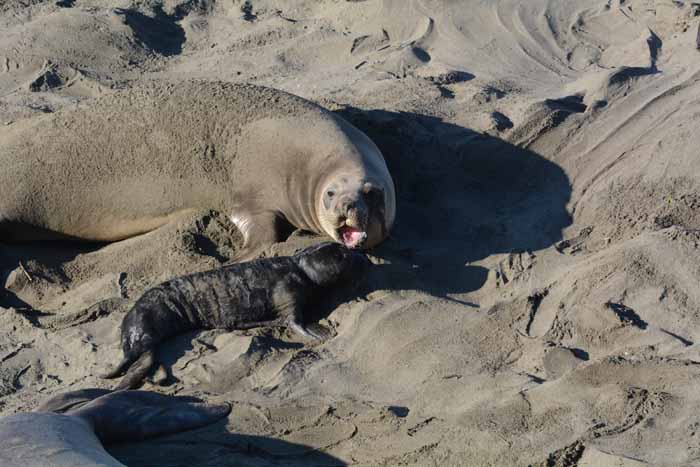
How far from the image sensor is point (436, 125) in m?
7.80

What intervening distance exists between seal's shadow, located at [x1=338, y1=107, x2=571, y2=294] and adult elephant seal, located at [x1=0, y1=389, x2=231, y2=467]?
5.75ft

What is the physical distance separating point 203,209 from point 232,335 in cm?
184

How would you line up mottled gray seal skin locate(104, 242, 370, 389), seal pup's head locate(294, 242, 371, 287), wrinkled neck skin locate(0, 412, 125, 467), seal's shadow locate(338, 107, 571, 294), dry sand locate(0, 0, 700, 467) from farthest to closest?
seal's shadow locate(338, 107, 571, 294)
seal pup's head locate(294, 242, 371, 287)
mottled gray seal skin locate(104, 242, 370, 389)
dry sand locate(0, 0, 700, 467)
wrinkled neck skin locate(0, 412, 125, 467)

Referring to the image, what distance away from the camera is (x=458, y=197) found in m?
7.20

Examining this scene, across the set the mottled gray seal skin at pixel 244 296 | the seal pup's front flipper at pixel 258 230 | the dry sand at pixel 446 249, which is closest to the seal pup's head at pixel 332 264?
the mottled gray seal skin at pixel 244 296

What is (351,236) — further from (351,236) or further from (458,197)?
(458,197)

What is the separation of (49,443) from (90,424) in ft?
1.58

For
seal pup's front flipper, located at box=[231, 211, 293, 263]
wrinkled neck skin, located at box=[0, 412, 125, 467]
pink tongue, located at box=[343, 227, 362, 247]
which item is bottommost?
seal pup's front flipper, located at box=[231, 211, 293, 263]

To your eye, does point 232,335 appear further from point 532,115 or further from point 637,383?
point 532,115

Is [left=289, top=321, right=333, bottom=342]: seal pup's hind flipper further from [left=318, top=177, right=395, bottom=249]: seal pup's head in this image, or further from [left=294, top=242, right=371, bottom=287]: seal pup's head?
[left=318, top=177, right=395, bottom=249]: seal pup's head

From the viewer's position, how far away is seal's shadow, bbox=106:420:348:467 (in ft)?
14.9

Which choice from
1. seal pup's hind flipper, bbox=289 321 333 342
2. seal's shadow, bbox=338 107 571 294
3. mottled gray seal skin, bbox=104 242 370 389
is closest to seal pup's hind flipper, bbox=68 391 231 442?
mottled gray seal skin, bbox=104 242 370 389

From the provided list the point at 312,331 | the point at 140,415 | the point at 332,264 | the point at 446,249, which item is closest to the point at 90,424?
the point at 140,415

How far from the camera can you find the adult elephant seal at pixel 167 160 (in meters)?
7.40
